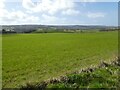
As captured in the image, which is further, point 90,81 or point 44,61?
point 44,61

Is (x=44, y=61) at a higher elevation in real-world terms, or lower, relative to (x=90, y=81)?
lower

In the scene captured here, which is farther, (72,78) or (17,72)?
(17,72)

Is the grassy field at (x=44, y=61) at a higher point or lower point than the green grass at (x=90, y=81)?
lower

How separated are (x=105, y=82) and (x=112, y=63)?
16.8 ft

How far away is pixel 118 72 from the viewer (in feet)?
45.5

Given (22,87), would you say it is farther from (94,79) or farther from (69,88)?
(94,79)

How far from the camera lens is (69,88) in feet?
33.9

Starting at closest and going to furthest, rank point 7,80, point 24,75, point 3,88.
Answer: point 3,88 → point 7,80 → point 24,75

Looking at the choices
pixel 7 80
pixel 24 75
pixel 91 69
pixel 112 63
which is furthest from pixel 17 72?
pixel 112 63

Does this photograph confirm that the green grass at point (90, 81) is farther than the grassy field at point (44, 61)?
No

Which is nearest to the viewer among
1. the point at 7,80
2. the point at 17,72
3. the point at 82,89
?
the point at 82,89

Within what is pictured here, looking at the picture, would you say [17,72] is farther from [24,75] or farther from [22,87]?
[22,87]

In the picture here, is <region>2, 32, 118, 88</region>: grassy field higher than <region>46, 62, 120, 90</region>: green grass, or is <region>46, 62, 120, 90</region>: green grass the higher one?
<region>46, 62, 120, 90</region>: green grass

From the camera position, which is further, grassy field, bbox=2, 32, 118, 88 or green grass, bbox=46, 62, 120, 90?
grassy field, bbox=2, 32, 118, 88
